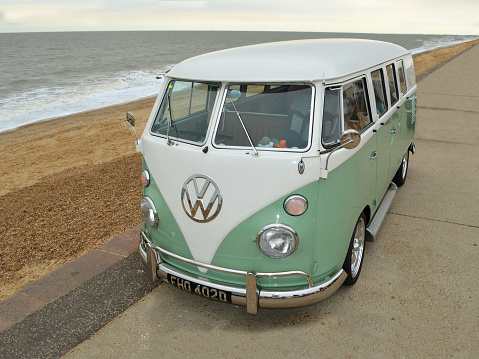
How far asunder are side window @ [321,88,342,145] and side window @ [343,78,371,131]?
0.37ft

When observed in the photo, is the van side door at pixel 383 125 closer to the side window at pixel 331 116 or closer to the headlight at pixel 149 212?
the side window at pixel 331 116

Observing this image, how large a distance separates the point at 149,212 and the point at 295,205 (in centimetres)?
129

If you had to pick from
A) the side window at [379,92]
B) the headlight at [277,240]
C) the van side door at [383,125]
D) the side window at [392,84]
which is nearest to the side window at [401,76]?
the side window at [392,84]

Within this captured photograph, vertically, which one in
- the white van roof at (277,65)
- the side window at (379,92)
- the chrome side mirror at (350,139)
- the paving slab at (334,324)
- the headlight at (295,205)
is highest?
the white van roof at (277,65)

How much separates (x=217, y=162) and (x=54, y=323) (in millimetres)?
1907

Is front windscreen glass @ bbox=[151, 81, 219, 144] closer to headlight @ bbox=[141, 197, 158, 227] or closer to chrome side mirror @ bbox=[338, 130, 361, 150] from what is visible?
headlight @ bbox=[141, 197, 158, 227]

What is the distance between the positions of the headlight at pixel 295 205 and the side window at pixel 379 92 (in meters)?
1.72

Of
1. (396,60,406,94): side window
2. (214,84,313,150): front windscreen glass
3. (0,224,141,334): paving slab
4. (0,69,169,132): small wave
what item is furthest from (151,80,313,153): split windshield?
(0,69,169,132): small wave

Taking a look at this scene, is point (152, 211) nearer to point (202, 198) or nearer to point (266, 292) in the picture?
point (202, 198)

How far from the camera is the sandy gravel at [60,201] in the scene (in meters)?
5.09

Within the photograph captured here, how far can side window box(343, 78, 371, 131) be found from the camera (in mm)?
3637

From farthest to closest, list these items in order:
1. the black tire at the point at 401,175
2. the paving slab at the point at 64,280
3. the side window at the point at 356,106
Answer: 1. the black tire at the point at 401,175
2. the paving slab at the point at 64,280
3. the side window at the point at 356,106

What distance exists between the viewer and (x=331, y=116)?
3.44m

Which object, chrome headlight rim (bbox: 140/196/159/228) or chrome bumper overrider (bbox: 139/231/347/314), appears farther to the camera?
chrome headlight rim (bbox: 140/196/159/228)
